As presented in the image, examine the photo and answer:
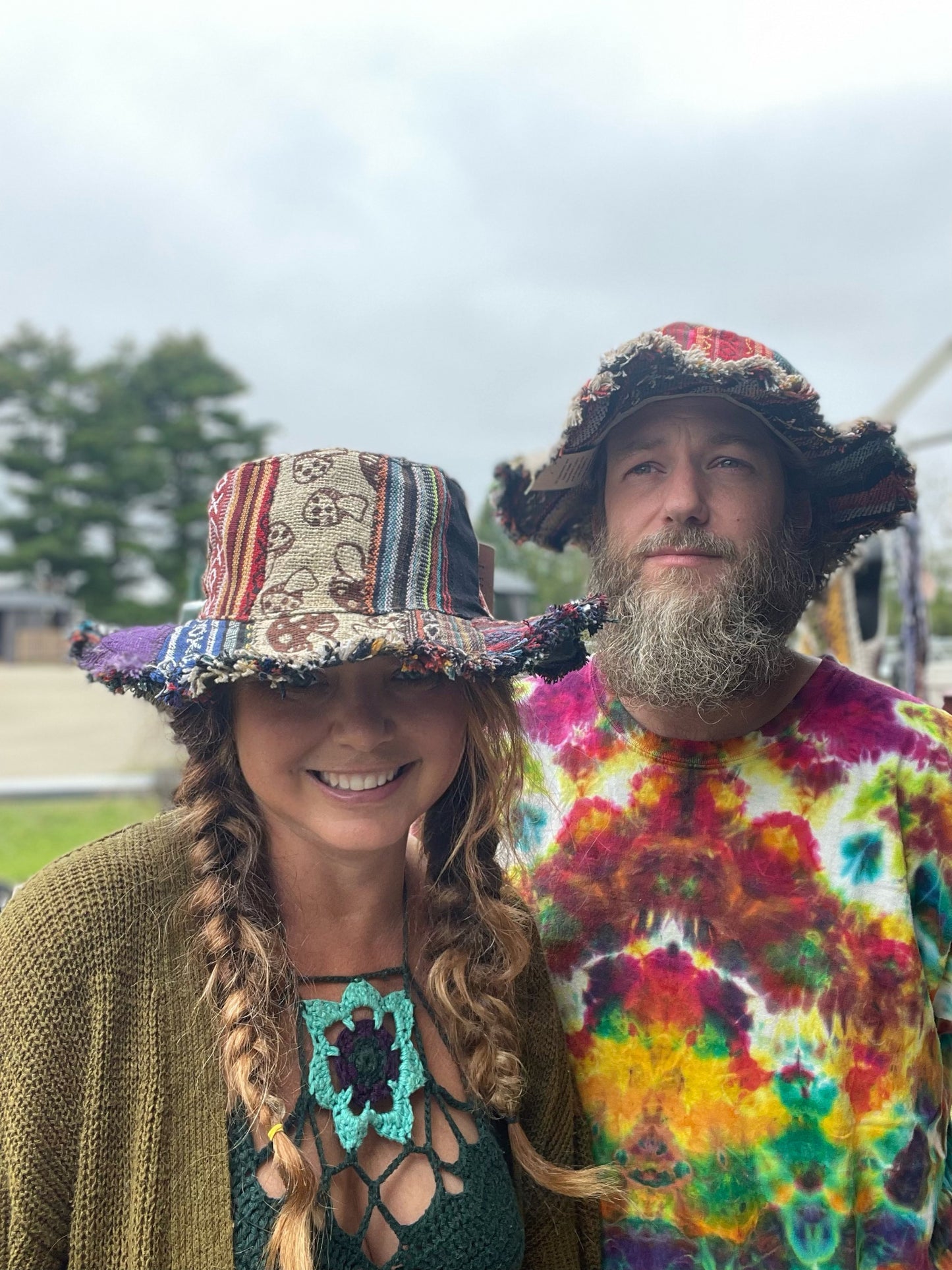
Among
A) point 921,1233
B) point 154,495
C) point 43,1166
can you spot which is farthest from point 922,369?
point 154,495

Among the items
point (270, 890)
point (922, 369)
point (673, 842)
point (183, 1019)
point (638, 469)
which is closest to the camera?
point (183, 1019)

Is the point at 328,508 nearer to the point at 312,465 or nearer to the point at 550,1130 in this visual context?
the point at 312,465

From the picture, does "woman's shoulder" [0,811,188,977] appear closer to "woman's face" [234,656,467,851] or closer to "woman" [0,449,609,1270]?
"woman" [0,449,609,1270]

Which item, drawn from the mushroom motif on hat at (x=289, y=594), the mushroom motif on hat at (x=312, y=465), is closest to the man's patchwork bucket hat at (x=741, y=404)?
the mushroom motif on hat at (x=312, y=465)

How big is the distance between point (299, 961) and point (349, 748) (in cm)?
38

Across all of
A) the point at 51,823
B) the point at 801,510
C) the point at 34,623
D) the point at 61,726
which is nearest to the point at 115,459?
the point at 34,623

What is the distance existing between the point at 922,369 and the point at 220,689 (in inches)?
504

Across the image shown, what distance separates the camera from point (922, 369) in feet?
40.9

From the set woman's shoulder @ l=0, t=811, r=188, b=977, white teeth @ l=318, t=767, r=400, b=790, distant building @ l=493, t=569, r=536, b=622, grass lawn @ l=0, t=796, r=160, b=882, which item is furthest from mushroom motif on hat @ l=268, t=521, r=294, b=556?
distant building @ l=493, t=569, r=536, b=622

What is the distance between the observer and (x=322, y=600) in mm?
1404

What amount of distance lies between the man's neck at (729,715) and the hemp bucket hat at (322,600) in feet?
1.62

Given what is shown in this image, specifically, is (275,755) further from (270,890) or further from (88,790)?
(88,790)

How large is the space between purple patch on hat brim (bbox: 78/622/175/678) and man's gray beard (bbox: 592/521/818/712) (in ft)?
2.88

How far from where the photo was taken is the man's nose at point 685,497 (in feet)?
6.27
